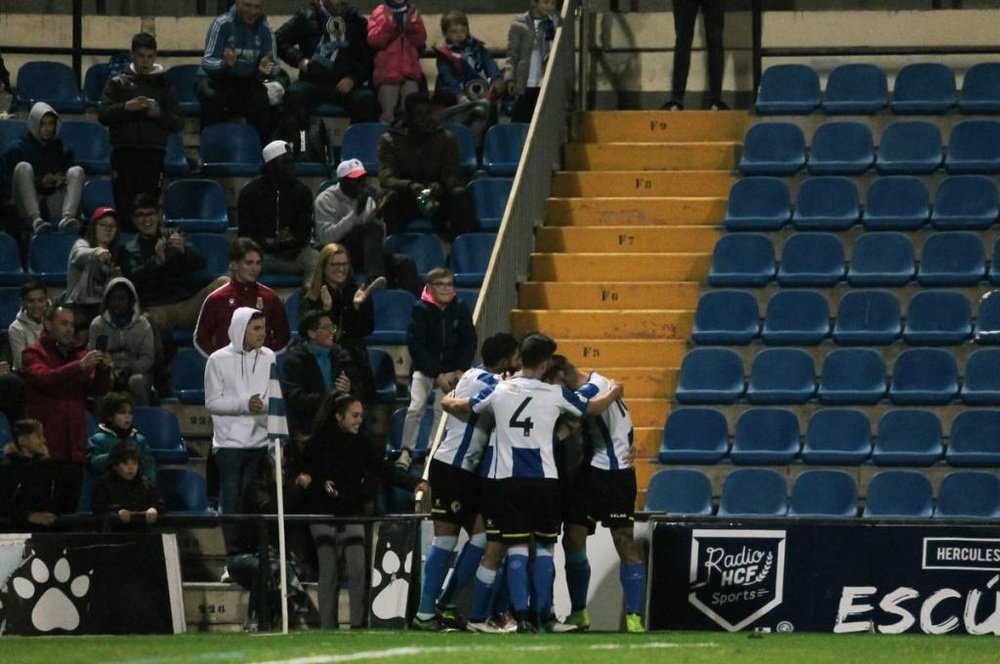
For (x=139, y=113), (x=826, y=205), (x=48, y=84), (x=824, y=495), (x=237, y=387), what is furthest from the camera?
(x=48, y=84)

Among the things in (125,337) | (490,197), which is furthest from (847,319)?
(125,337)

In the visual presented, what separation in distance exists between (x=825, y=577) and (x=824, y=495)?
174cm

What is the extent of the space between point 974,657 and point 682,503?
182 inches

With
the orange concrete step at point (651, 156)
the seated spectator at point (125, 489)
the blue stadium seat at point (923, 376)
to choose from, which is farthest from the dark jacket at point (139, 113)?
the blue stadium seat at point (923, 376)

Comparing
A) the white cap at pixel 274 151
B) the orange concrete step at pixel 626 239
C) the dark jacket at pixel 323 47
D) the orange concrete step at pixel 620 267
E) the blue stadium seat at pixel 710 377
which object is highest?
the dark jacket at pixel 323 47

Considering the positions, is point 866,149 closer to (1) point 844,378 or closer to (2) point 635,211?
(2) point 635,211

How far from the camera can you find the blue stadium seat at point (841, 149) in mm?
16469

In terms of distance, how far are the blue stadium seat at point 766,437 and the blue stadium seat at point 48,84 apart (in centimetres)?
701

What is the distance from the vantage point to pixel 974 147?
645 inches

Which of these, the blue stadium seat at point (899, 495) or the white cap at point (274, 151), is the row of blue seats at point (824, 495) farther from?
the white cap at point (274, 151)

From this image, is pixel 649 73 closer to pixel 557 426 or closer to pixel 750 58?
pixel 750 58

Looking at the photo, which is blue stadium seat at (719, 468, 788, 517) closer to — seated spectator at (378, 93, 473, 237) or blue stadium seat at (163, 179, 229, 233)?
seated spectator at (378, 93, 473, 237)

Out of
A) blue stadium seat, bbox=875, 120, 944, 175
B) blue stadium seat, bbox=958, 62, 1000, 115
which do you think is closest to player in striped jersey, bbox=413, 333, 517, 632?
blue stadium seat, bbox=875, 120, 944, 175

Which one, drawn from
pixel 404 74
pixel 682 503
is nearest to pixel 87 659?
pixel 682 503
